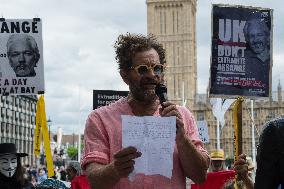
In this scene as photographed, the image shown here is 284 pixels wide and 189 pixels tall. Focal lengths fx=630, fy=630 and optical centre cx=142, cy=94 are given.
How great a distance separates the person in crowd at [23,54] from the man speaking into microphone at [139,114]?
13.8 feet

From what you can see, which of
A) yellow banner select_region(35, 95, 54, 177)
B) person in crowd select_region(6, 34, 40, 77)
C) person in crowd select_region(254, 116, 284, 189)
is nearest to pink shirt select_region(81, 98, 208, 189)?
person in crowd select_region(254, 116, 284, 189)

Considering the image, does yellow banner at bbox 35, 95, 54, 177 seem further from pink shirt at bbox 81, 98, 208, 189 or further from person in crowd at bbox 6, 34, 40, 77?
pink shirt at bbox 81, 98, 208, 189

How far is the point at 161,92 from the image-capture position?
2471 mm

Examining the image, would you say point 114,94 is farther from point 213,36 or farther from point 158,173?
point 158,173

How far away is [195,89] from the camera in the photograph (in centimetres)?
10156

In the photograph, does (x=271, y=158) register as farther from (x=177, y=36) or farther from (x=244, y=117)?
(x=177, y=36)

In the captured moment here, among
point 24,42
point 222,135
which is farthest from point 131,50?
point 222,135

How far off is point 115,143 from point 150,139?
237mm

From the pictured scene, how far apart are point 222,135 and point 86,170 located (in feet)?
308

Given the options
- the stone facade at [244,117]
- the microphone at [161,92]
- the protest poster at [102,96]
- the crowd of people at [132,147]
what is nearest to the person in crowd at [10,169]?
the crowd of people at [132,147]

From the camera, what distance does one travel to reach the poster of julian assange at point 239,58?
16.6ft

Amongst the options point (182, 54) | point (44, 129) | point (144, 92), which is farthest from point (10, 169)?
point (182, 54)

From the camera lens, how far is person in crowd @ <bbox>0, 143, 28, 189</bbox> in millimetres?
4961

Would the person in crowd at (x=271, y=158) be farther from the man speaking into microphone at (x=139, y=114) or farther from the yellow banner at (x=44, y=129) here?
the yellow banner at (x=44, y=129)
